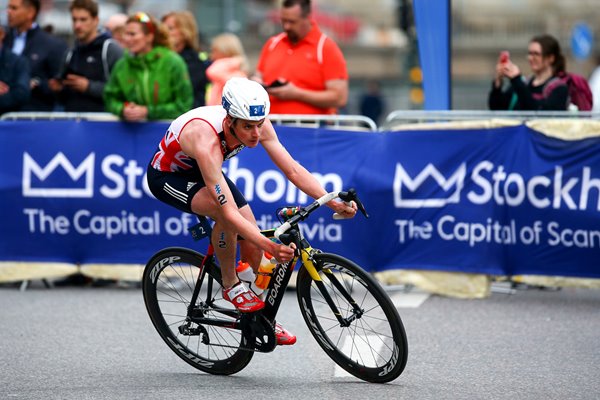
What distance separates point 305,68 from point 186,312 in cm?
417

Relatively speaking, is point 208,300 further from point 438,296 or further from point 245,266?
point 438,296

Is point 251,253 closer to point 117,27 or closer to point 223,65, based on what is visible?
point 223,65

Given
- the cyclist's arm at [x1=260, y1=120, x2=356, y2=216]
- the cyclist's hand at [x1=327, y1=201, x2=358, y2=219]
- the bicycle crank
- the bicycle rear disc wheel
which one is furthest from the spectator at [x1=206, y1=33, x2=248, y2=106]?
the cyclist's hand at [x1=327, y1=201, x2=358, y2=219]

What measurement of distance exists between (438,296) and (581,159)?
1667mm

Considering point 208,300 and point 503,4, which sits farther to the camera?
point 503,4

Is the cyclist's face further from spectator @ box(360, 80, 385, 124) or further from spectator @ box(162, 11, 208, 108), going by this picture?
spectator @ box(360, 80, 385, 124)

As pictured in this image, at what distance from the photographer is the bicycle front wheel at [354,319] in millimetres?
7047

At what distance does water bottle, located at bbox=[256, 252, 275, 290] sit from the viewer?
752cm

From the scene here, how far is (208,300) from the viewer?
779 cm

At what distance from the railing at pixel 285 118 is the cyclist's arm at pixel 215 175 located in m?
4.08

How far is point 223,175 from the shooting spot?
287 inches

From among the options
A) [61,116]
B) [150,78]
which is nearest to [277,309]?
[150,78]

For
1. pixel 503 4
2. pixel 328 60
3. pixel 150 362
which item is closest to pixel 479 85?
pixel 503 4

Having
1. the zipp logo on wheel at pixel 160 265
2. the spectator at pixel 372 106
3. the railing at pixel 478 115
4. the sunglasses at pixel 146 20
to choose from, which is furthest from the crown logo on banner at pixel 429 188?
the spectator at pixel 372 106
